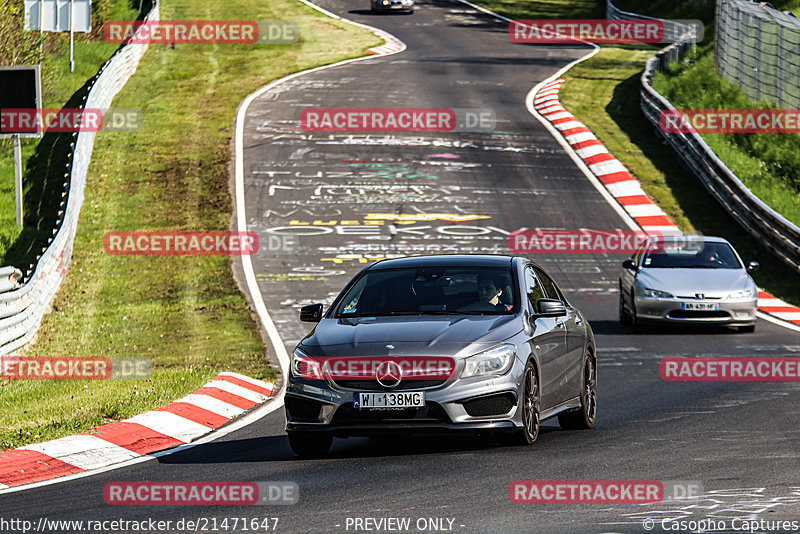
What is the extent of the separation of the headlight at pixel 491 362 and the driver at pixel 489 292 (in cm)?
79

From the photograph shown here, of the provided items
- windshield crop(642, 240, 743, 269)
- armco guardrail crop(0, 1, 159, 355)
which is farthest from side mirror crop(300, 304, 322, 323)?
windshield crop(642, 240, 743, 269)

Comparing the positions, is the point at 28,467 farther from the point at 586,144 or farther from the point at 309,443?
the point at 586,144

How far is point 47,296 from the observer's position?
2038cm

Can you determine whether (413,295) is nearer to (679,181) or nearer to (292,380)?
(292,380)

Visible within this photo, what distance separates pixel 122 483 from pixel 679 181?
24.3 metres

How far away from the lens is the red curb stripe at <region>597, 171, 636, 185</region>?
31.3 metres

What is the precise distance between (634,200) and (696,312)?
1047cm

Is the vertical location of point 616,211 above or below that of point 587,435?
below

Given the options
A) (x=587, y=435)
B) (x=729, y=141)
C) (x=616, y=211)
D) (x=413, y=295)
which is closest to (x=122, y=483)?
(x=413, y=295)

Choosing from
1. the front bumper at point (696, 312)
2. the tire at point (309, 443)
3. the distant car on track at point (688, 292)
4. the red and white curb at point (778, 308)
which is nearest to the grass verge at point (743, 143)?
the red and white curb at point (778, 308)
